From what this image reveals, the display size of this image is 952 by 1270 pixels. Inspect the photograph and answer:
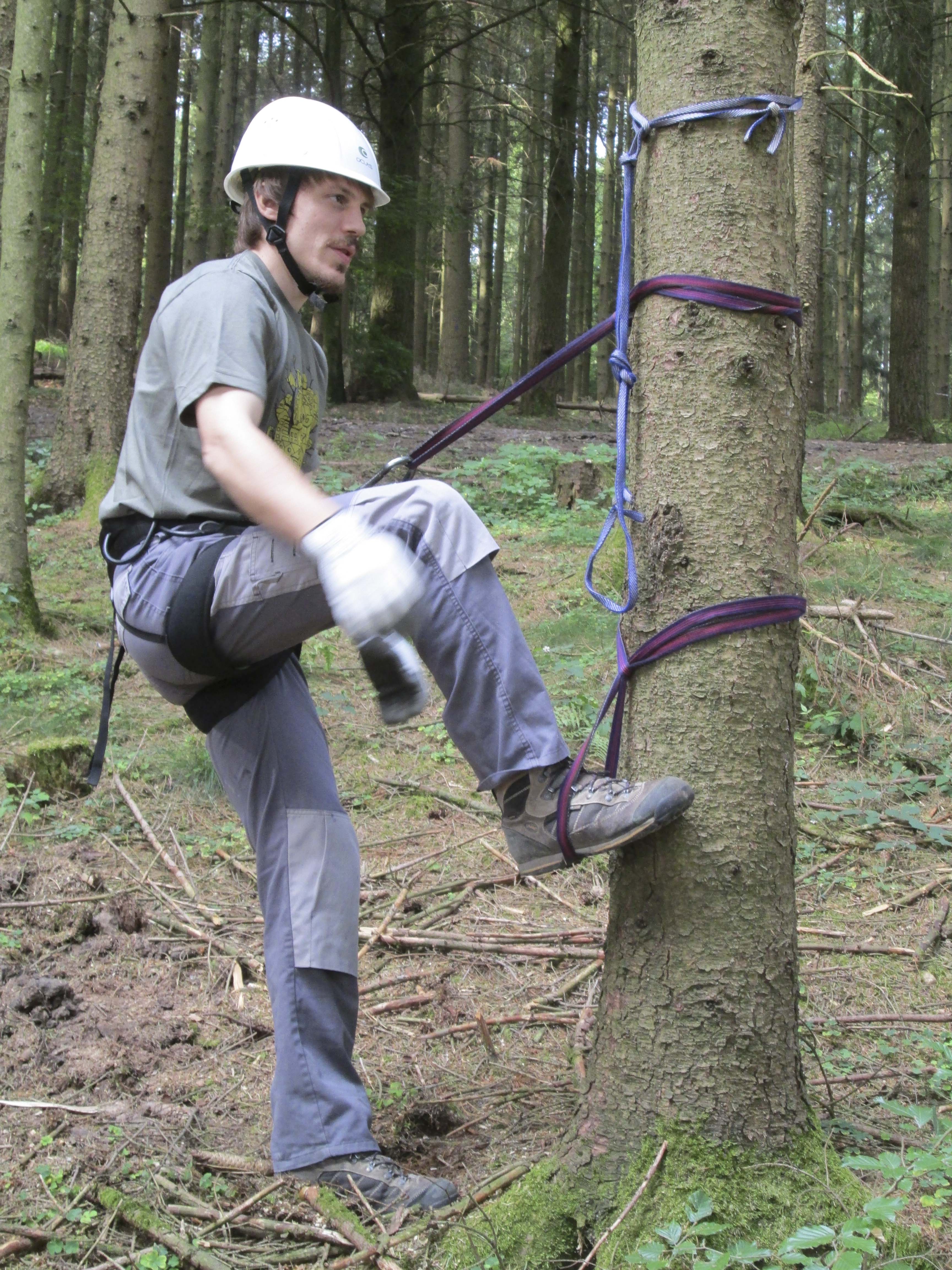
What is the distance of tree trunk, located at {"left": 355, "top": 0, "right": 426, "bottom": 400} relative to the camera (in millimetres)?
14555

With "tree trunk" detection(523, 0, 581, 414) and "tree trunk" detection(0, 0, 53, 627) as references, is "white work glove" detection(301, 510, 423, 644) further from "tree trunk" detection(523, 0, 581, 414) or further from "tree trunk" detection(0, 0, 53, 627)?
"tree trunk" detection(523, 0, 581, 414)

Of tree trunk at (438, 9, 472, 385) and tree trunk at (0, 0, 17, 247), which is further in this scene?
tree trunk at (438, 9, 472, 385)

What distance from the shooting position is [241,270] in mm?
2328

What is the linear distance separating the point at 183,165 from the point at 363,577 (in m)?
25.9

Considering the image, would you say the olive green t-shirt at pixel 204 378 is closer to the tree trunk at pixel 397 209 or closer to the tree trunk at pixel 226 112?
the tree trunk at pixel 397 209

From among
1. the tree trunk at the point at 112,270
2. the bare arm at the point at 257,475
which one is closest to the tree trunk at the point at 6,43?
the tree trunk at the point at 112,270

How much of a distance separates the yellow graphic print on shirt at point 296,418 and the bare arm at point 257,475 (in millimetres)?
425

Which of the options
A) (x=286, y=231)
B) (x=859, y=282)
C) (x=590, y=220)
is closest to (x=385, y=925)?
(x=286, y=231)

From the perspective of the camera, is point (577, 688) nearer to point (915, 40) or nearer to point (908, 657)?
point (908, 657)

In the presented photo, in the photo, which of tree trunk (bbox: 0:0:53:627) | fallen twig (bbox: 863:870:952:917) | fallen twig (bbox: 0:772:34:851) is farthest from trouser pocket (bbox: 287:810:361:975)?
tree trunk (bbox: 0:0:53:627)

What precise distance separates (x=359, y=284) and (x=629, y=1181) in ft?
72.8

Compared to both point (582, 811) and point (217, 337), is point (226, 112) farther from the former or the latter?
point (582, 811)

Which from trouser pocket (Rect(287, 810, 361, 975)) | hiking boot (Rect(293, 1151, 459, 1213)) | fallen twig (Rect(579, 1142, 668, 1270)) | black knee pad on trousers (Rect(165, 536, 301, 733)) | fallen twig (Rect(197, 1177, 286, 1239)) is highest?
black knee pad on trousers (Rect(165, 536, 301, 733))

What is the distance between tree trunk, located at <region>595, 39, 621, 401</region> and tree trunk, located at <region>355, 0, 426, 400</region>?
3498 mm
